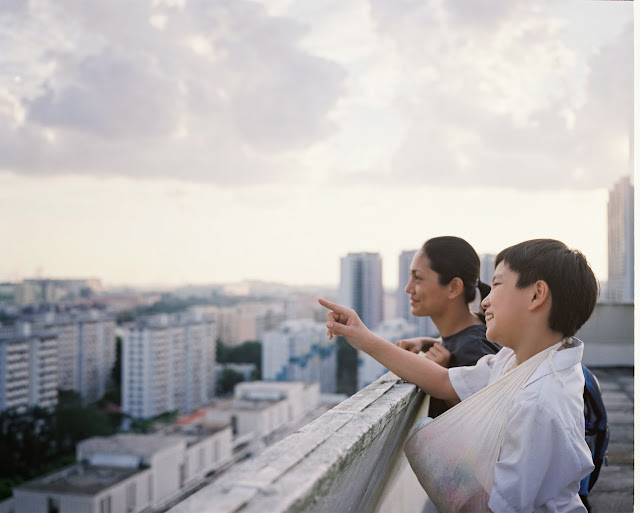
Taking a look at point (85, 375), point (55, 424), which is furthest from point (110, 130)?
point (55, 424)

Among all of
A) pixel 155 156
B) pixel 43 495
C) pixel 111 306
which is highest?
pixel 155 156

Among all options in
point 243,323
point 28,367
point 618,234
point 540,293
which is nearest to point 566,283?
point 540,293

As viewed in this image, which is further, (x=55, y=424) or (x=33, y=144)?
(x=33, y=144)

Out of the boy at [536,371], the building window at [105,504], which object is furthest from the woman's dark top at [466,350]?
the building window at [105,504]

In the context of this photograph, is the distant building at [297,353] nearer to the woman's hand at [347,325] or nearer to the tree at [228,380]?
the tree at [228,380]

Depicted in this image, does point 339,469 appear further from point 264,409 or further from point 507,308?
point 264,409

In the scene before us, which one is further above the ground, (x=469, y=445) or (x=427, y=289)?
(x=427, y=289)

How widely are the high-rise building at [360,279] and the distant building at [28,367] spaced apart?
14694 mm

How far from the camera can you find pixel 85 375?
32.4 metres

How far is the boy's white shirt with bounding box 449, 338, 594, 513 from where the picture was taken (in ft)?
2.46

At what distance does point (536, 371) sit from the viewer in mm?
822

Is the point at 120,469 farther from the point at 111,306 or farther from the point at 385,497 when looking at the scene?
the point at 385,497

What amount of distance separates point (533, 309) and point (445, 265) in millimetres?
518

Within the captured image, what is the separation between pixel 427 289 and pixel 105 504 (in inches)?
818
